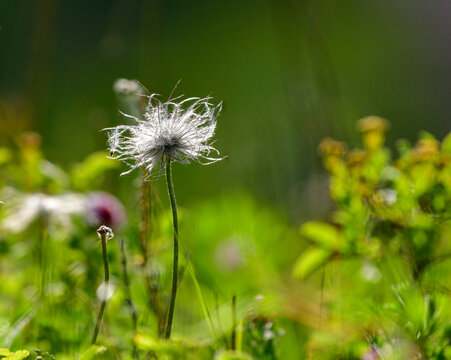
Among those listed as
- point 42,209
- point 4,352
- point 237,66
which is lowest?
point 4,352

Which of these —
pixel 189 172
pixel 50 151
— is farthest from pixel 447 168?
pixel 189 172

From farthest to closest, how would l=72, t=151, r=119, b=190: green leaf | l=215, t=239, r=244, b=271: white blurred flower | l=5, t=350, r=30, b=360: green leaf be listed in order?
l=215, t=239, r=244, b=271: white blurred flower < l=72, t=151, r=119, b=190: green leaf < l=5, t=350, r=30, b=360: green leaf

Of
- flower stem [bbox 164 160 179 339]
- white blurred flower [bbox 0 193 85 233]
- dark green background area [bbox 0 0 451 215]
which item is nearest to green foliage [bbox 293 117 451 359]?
flower stem [bbox 164 160 179 339]

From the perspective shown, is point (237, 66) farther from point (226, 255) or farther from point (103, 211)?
point (103, 211)

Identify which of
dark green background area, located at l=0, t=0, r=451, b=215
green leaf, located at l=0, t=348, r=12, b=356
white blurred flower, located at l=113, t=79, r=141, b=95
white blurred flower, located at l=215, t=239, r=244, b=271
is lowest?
green leaf, located at l=0, t=348, r=12, b=356

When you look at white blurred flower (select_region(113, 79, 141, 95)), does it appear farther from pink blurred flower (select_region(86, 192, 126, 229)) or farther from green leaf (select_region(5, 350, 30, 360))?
green leaf (select_region(5, 350, 30, 360))

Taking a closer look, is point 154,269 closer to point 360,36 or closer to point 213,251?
point 213,251

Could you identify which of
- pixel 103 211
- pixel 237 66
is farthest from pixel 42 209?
pixel 237 66
